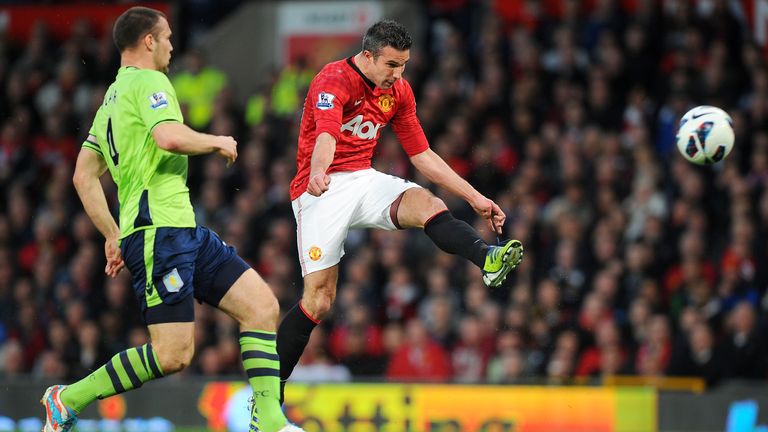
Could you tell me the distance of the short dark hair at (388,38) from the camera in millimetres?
7336

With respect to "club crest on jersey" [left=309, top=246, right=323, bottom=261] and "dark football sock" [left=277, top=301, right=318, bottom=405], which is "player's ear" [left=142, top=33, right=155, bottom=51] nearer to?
"club crest on jersey" [left=309, top=246, right=323, bottom=261]

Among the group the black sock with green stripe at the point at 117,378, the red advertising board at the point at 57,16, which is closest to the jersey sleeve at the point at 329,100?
the black sock with green stripe at the point at 117,378

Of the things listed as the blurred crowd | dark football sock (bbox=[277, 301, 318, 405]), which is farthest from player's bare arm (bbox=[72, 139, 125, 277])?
the blurred crowd

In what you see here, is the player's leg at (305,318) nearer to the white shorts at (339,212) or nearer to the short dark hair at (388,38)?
the white shorts at (339,212)

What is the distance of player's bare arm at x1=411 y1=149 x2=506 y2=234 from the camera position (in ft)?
24.3

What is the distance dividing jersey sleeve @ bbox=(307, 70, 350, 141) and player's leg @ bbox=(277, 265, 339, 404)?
2.94 feet

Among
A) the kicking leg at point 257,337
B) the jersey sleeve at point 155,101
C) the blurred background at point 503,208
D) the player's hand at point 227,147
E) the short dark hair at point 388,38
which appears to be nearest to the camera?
the player's hand at point 227,147

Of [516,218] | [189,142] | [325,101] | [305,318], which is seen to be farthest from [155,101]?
[516,218]

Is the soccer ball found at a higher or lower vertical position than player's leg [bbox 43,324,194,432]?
higher

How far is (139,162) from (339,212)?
135 centimetres

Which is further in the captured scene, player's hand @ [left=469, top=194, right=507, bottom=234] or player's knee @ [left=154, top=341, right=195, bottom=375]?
player's hand @ [left=469, top=194, right=507, bottom=234]

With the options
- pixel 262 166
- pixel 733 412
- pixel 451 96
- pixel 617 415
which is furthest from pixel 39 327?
pixel 733 412

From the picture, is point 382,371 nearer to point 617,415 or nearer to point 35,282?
point 617,415

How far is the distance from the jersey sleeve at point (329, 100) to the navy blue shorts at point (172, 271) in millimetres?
960
